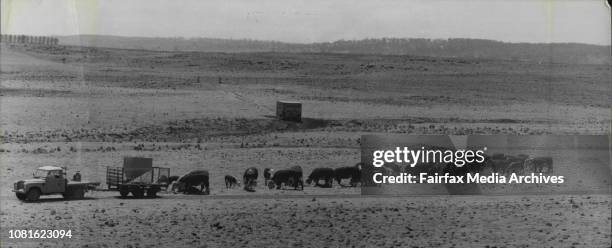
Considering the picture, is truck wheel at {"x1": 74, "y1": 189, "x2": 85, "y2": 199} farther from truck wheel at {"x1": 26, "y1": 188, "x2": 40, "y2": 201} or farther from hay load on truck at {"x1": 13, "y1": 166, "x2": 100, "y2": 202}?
truck wheel at {"x1": 26, "y1": 188, "x2": 40, "y2": 201}

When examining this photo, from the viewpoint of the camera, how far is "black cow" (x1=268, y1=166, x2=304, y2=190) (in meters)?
6.86

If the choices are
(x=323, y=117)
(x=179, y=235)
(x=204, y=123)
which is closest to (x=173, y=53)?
(x=204, y=123)

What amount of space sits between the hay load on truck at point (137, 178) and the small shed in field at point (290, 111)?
119cm

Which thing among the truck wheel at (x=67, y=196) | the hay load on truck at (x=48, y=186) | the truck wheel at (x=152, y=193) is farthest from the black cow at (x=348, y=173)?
the truck wheel at (x=67, y=196)

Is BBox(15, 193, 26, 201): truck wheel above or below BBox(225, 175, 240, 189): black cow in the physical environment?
below

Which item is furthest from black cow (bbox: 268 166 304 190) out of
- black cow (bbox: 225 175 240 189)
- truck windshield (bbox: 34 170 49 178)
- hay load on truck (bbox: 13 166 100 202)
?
truck windshield (bbox: 34 170 49 178)

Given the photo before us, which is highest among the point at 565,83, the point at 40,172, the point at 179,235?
the point at 565,83

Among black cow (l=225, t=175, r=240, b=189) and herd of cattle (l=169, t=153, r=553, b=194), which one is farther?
black cow (l=225, t=175, r=240, b=189)

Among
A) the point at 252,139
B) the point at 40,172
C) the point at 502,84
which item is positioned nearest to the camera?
the point at 40,172

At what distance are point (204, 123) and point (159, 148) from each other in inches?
24.8

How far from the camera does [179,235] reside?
6371 millimetres

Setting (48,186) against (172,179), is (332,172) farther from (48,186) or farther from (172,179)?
(48,186)

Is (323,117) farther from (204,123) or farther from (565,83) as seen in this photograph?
(565,83)

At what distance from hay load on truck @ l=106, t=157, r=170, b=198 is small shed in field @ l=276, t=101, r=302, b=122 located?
1.19m
